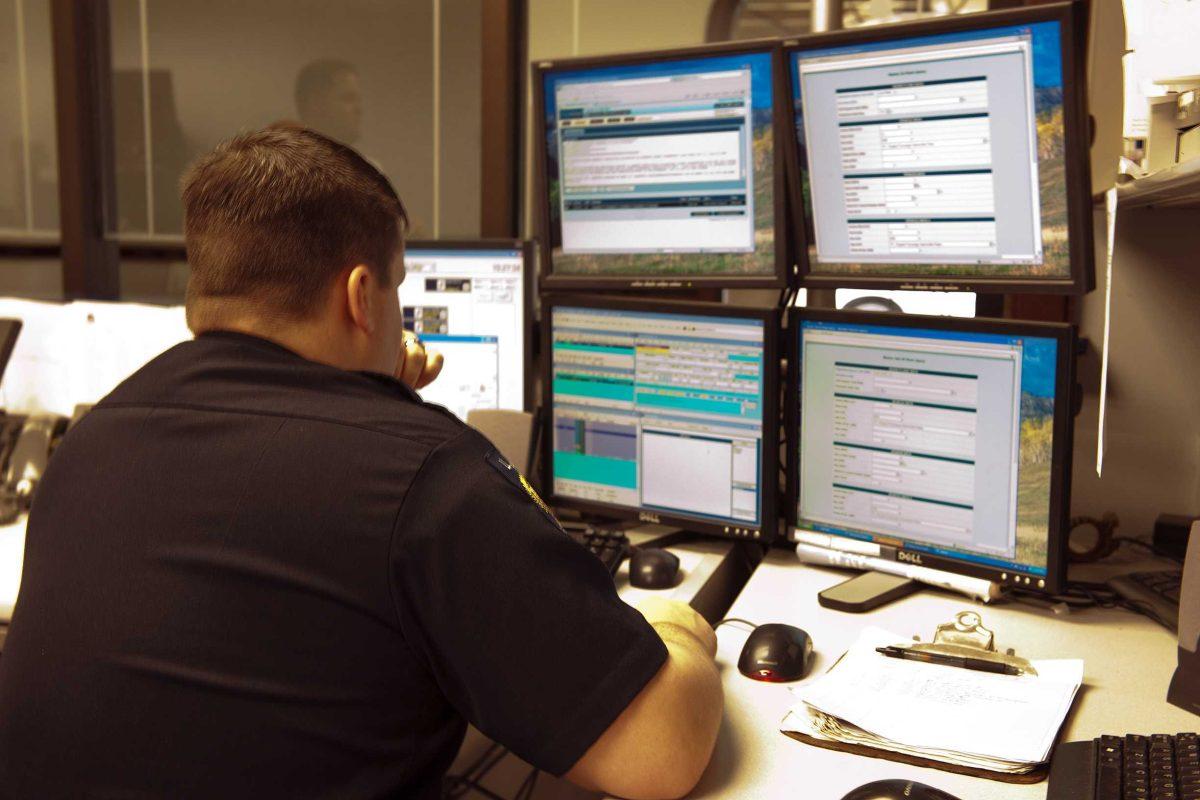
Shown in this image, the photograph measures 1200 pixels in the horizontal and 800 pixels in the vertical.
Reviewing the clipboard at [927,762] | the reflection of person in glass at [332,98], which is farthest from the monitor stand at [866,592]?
the reflection of person in glass at [332,98]

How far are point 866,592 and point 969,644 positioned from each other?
0.24 meters

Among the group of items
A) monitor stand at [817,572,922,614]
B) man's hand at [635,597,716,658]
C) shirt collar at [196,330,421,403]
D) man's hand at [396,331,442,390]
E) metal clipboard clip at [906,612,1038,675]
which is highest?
shirt collar at [196,330,421,403]

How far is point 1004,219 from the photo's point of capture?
1.42m

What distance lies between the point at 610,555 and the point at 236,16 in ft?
7.00

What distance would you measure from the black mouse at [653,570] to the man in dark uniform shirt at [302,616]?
547 mm

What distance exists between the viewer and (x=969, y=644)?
124cm

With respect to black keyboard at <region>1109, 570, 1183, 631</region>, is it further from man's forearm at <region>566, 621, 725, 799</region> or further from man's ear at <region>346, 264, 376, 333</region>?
man's ear at <region>346, 264, 376, 333</region>

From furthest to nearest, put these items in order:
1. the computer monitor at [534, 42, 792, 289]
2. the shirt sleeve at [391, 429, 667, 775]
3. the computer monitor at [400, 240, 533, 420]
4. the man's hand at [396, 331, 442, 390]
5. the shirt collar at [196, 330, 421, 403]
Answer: the computer monitor at [400, 240, 533, 420], the computer monitor at [534, 42, 792, 289], the man's hand at [396, 331, 442, 390], the shirt collar at [196, 330, 421, 403], the shirt sleeve at [391, 429, 667, 775]

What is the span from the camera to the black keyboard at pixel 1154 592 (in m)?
1.39

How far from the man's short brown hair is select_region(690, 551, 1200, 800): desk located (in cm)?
61

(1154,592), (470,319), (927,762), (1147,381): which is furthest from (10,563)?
(1147,381)

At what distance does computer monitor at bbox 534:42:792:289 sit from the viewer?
5.30 feet

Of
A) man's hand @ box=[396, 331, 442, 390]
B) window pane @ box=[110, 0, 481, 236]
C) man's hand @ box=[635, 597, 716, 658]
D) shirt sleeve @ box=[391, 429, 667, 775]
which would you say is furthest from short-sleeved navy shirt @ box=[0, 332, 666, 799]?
window pane @ box=[110, 0, 481, 236]

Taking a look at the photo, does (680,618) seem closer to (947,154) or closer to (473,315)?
(947,154)
